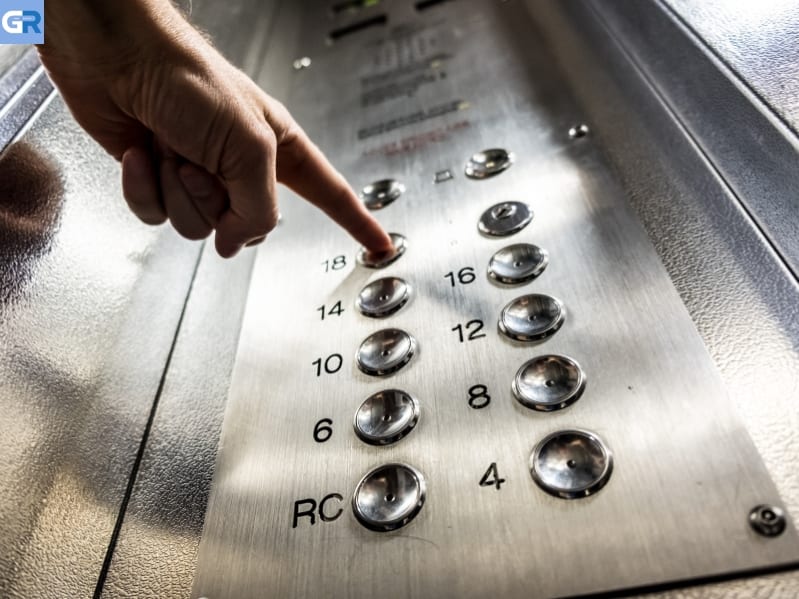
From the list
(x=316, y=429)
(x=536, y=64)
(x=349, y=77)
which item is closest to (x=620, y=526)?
(x=316, y=429)

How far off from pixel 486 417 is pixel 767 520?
18cm

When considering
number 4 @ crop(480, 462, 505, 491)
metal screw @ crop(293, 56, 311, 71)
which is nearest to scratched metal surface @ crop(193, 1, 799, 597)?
number 4 @ crop(480, 462, 505, 491)

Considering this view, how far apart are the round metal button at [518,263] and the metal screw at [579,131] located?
0.57 feet

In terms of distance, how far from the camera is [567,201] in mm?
607

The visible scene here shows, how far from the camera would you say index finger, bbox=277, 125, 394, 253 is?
0.65 m

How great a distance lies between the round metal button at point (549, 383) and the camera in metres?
0.44

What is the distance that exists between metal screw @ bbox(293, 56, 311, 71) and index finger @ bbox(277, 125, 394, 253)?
1.66ft

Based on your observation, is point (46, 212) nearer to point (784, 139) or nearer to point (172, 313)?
point (172, 313)

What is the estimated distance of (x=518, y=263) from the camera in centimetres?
56

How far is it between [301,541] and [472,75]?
0.67m

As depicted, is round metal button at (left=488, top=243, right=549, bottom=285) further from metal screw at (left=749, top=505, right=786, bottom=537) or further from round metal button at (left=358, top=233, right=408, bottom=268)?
metal screw at (left=749, top=505, right=786, bottom=537)

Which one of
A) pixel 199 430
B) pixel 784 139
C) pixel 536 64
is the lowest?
pixel 199 430

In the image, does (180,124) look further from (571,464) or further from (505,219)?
(571,464)

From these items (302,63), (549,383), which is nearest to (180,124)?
(549,383)
